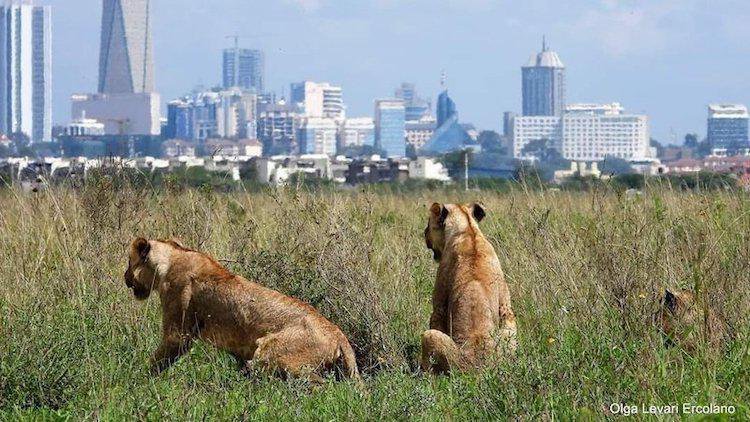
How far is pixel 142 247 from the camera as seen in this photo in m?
8.46

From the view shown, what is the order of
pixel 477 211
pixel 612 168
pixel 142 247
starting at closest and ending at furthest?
1. pixel 142 247
2. pixel 477 211
3. pixel 612 168

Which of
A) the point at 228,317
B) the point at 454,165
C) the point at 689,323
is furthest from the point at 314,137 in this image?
the point at 689,323

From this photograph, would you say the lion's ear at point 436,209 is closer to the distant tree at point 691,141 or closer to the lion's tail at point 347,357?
the lion's tail at point 347,357

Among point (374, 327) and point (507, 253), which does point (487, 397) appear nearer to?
point (374, 327)

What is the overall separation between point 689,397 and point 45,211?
7022mm

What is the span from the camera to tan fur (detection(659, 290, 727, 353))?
7.29m

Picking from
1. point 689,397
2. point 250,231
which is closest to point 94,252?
point 250,231

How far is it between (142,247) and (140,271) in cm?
15

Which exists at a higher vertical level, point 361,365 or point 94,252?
point 94,252

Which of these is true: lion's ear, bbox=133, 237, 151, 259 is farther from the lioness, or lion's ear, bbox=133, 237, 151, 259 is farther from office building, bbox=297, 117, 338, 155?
office building, bbox=297, 117, 338, 155

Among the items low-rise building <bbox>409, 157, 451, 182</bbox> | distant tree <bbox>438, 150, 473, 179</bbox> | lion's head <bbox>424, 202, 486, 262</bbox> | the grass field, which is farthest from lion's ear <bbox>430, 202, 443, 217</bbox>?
low-rise building <bbox>409, 157, 451, 182</bbox>

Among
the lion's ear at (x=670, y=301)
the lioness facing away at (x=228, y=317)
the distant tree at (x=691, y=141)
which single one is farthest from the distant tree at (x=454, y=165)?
the distant tree at (x=691, y=141)

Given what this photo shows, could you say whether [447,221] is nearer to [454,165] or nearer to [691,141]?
[454,165]

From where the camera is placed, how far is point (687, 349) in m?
7.53
